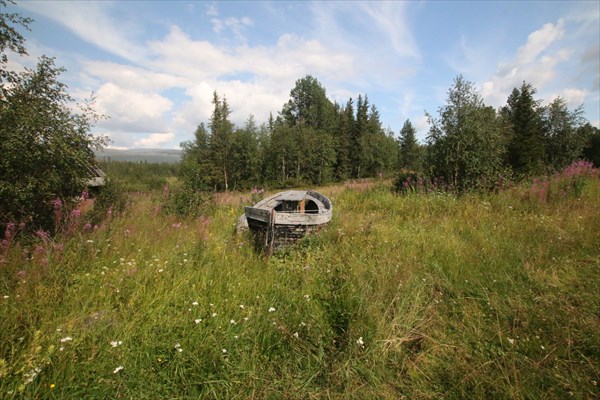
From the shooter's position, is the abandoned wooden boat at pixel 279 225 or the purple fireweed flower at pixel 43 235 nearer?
the purple fireweed flower at pixel 43 235

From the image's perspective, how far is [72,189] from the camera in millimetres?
5645

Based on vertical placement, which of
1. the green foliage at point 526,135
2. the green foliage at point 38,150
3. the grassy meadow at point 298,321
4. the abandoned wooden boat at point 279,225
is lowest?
the grassy meadow at point 298,321

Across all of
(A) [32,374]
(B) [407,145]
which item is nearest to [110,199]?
(A) [32,374]

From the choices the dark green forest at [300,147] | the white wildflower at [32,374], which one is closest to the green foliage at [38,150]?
the dark green forest at [300,147]

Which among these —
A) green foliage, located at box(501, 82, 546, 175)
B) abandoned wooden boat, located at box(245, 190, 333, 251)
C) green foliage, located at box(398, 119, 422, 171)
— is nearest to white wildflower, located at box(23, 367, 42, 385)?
abandoned wooden boat, located at box(245, 190, 333, 251)

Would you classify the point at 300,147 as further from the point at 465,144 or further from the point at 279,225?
the point at 279,225

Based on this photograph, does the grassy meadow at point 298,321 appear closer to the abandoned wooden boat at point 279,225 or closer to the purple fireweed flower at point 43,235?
the purple fireweed flower at point 43,235

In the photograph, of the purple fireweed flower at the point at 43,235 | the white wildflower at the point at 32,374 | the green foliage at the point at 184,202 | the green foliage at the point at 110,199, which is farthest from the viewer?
the green foliage at the point at 184,202

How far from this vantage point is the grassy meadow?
6.98ft

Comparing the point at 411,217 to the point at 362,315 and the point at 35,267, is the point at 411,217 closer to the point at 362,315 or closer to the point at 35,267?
the point at 362,315

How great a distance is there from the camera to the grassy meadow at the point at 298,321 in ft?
6.98

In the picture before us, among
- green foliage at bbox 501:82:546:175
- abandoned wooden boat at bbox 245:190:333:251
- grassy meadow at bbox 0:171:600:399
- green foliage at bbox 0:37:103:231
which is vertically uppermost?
green foliage at bbox 501:82:546:175

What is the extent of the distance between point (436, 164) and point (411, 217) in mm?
5682

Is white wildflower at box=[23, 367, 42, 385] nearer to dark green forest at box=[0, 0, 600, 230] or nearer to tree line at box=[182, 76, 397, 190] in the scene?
dark green forest at box=[0, 0, 600, 230]
